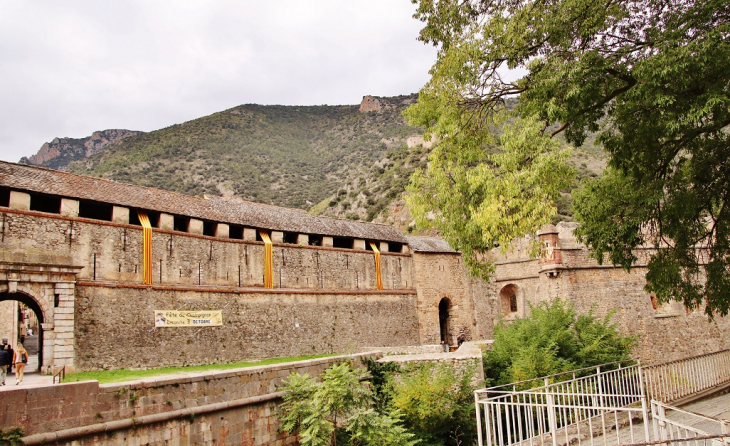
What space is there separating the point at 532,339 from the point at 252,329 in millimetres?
10481

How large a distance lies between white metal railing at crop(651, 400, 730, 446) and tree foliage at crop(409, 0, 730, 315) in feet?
9.22

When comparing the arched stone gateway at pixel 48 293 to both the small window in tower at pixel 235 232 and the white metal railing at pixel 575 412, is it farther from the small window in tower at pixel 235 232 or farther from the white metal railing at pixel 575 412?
the white metal railing at pixel 575 412

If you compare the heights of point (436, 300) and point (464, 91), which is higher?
point (464, 91)

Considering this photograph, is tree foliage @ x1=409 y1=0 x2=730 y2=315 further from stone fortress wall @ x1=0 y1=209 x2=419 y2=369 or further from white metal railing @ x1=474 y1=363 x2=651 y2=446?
stone fortress wall @ x1=0 y1=209 x2=419 y2=369

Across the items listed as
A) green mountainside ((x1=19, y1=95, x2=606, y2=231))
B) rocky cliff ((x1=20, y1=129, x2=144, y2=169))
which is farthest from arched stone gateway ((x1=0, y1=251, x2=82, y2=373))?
rocky cliff ((x1=20, y1=129, x2=144, y2=169))

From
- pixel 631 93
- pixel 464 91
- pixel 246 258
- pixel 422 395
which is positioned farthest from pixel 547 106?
pixel 246 258

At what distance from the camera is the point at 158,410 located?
393 inches

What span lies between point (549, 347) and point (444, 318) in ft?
37.2

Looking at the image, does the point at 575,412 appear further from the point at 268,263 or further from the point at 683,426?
the point at 268,263

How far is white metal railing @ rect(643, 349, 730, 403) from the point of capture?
13719 millimetres

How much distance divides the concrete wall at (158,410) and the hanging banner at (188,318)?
6091 mm

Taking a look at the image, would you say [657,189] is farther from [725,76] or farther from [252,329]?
[252,329]

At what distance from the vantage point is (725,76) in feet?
30.5

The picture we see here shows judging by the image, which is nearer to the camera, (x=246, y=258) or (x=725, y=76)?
(x=725, y=76)
